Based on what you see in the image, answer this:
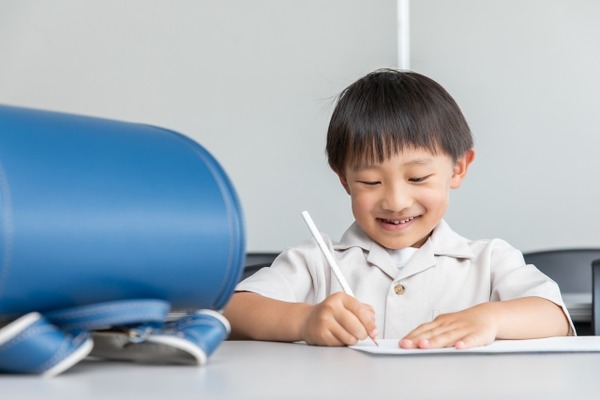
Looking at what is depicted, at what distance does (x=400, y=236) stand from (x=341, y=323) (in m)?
0.49

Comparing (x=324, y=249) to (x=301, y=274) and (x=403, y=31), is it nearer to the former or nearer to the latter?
(x=301, y=274)

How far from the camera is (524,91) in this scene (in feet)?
12.8

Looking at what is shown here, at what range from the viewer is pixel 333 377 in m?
0.70

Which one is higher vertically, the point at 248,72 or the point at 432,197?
the point at 248,72

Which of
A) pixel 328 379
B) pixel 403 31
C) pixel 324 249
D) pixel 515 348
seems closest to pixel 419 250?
pixel 324 249

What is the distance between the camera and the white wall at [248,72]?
3961 mm

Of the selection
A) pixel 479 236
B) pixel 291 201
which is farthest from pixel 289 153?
pixel 479 236

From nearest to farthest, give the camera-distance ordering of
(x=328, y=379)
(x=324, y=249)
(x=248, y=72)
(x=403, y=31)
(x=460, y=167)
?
(x=328, y=379) < (x=324, y=249) < (x=460, y=167) < (x=403, y=31) < (x=248, y=72)

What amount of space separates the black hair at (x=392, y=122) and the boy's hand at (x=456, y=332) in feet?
1.42

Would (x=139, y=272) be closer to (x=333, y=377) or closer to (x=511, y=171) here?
(x=333, y=377)

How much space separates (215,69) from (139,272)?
3.31 meters

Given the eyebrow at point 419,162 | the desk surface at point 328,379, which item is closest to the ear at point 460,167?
the eyebrow at point 419,162

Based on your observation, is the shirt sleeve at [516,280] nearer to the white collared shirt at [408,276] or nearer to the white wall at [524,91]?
the white collared shirt at [408,276]

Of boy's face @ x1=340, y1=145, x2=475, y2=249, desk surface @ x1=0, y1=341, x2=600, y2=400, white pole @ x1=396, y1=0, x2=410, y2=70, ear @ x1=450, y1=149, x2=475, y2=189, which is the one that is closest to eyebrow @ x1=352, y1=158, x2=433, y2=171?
boy's face @ x1=340, y1=145, x2=475, y2=249
